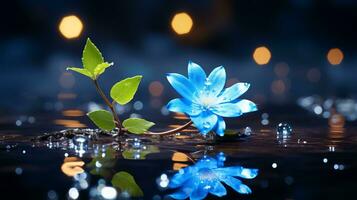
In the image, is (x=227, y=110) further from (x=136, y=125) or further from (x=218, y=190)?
(x=218, y=190)

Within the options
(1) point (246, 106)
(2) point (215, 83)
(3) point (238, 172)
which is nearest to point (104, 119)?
(2) point (215, 83)

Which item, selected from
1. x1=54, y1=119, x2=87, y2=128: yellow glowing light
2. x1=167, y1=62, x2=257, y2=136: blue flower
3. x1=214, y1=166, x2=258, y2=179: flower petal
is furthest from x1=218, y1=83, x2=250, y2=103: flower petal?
x1=54, y1=119, x2=87, y2=128: yellow glowing light

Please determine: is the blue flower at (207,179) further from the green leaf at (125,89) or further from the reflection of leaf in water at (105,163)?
the green leaf at (125,89)

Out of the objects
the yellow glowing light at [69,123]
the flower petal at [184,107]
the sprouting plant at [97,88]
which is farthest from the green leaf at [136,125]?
the yellow glowing light at [69,123]

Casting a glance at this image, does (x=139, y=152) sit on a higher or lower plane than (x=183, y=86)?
lower

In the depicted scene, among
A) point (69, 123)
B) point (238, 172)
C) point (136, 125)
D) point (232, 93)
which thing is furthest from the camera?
point (69, 123)

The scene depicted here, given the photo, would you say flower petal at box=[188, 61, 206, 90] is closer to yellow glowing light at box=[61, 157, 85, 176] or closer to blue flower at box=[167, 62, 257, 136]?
blue flower at box=[167, 62, 257, 136]

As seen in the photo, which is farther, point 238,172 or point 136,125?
point 136,125
